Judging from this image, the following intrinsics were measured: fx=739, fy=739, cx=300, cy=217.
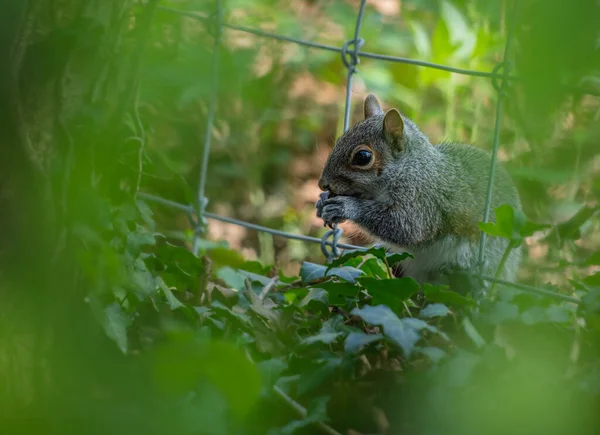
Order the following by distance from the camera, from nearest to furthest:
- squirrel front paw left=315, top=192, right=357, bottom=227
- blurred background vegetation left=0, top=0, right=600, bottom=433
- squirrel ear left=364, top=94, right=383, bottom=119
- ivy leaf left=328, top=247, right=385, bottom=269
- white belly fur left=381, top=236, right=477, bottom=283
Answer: blurred background vegetation left=0, top=0, right=600, bottom=433 → ivy leaf left=328, top=247, right=385, bottom=269 → white belly fur left=381, top=236, right=477, bottom=283 → squirrel front paw left=315, top=192, right=357, bottom=227 → squirrel ear left=364, top=94, right=383, bottom=119

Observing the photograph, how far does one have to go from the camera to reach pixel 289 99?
4594mm

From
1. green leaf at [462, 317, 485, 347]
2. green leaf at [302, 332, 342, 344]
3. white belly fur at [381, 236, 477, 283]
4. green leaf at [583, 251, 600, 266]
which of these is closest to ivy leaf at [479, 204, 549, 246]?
green leaf at [583, 251, 600, 266]

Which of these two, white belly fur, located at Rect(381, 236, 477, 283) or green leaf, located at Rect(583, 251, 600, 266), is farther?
white belly fur, located at Rect(381, 236, 477, 283)

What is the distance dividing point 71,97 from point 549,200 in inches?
88.5

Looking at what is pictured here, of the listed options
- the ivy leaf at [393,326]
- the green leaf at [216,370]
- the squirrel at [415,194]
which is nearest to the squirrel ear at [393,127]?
the squirrel at [415,194]

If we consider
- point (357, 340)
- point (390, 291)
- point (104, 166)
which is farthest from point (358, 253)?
point (104, 166)

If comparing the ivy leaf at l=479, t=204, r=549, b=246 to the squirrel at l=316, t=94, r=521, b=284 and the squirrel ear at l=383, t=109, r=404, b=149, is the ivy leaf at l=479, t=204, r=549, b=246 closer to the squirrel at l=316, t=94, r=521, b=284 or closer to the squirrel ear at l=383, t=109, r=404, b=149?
the squirrel at l=316, t=94, r=521, b=284

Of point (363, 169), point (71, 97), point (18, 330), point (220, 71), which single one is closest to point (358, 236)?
point (363, 169)

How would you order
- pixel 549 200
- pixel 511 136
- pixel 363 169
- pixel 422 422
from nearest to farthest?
pixel 422 422 < pixel 363 169 < pixel 549 200 < pixel 511 136

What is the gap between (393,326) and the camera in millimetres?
1144

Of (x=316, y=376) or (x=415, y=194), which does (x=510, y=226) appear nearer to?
(x=316, y=376)

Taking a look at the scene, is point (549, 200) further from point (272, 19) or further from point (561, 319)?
point (272, 19)

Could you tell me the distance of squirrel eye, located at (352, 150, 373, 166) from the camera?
2186mm

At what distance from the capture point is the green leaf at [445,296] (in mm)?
1274
